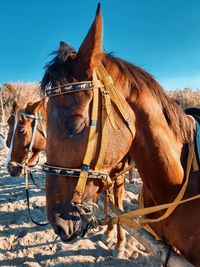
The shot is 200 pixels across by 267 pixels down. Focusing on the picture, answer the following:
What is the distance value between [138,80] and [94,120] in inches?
21.6

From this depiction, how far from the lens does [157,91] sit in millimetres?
2080

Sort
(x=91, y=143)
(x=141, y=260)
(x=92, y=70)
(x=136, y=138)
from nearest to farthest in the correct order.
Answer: (x=91, y=143), (x=92, y=70), (x=136, y=138), (x=141, y=260)

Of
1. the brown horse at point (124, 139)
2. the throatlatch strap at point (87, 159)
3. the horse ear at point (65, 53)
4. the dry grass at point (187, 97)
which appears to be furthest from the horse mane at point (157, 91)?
the dry grass at point (187, 97)

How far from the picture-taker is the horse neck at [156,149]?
6.35 ft

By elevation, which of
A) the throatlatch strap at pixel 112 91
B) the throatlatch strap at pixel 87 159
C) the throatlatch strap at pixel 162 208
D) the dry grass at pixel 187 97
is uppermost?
the dry grass at pixel 187 97

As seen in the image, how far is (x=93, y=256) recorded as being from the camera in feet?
12.9

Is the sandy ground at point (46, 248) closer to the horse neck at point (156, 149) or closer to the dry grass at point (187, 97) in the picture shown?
the horse neck at point (156, 149)

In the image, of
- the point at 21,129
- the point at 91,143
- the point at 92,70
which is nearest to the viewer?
the point at 91,143

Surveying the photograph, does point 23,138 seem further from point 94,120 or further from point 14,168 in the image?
point 94,120

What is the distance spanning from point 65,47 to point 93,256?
10.7ft

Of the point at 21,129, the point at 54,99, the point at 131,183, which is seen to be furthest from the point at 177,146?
the point at 131,183

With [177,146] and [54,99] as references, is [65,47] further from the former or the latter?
[177,146]

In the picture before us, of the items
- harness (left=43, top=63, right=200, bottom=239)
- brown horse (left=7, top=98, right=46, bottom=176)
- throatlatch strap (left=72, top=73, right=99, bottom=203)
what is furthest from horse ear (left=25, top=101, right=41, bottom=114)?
throatlatch strap (left=72, top=73, right=99, bottom=203)

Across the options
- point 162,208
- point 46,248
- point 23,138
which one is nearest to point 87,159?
point 162,208
